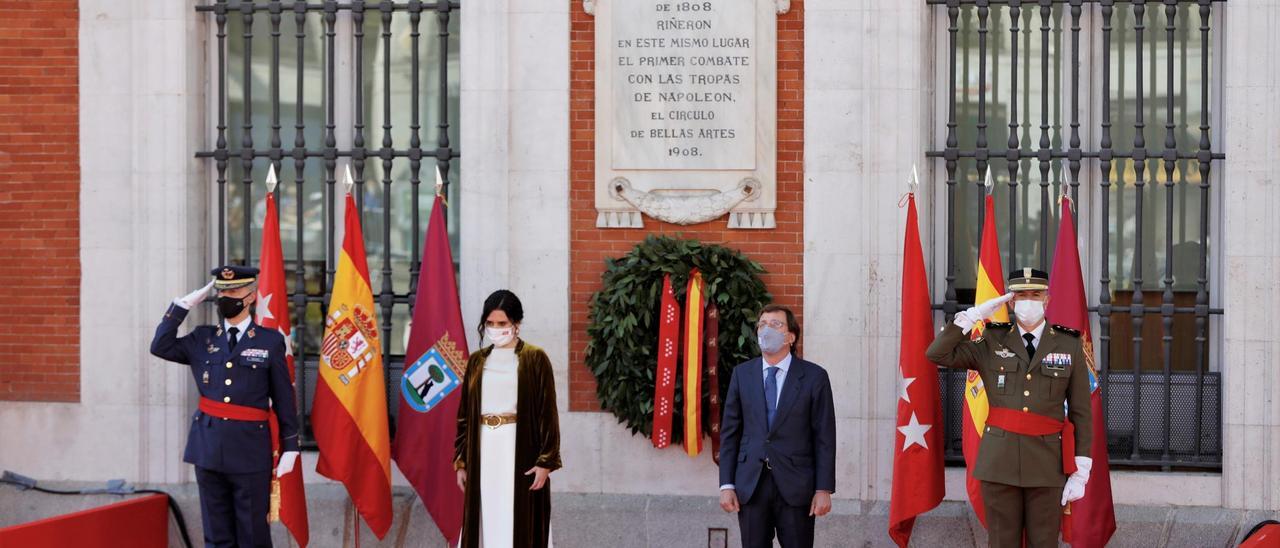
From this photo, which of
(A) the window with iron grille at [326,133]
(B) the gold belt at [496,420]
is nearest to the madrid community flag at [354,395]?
(A) the window with iron grille at [326,133]

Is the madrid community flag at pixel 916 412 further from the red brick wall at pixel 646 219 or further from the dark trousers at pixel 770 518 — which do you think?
the dark trousers at pixel 770 518

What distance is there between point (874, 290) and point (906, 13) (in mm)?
1635

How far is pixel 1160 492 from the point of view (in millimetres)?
8797

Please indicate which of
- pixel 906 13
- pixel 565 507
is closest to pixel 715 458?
pixel 565 507

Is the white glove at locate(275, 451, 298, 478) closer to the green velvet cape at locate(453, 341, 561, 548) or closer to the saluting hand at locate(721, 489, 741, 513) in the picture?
the green velvet cape at locate(453, 341, 561, 548)

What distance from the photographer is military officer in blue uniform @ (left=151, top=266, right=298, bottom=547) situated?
7707 mm

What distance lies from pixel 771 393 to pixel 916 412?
1.46m

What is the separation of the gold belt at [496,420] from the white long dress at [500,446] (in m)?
0.01

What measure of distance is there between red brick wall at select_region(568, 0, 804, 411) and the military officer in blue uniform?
197cm

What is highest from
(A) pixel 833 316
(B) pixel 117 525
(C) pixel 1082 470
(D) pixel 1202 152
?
(D) pixel 1202 152

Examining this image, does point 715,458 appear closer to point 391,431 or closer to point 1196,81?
point 391,431

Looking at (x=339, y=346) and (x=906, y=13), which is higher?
(x=906, y=13)

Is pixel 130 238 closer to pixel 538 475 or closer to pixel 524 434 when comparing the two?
pixel 524 434

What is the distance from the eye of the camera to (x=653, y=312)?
8.73 meters
